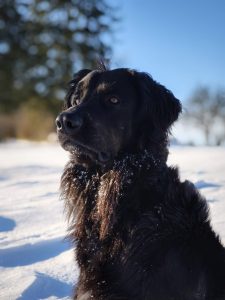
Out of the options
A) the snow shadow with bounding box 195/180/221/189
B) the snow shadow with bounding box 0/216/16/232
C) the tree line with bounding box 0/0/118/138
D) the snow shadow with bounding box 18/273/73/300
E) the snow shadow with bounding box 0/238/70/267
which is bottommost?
the snow shadow with bounding box 18/273/73/300

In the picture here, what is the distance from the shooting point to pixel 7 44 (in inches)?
1053

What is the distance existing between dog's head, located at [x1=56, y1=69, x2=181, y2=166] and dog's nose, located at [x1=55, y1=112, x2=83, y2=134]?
0.13 ft

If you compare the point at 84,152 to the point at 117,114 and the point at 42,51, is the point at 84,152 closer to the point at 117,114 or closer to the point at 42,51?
the point at 117,114

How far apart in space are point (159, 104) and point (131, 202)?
0.92 metres

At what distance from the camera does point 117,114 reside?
11.1ft

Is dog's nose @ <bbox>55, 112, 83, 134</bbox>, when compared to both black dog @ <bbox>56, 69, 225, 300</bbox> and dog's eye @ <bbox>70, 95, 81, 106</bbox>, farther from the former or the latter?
dog's eye @ <bbox>70, 95, 81, 106</bbox>


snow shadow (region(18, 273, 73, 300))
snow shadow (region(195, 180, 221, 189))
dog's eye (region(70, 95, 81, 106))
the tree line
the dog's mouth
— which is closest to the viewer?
the dog's mouth

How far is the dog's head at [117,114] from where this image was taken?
10.3ft

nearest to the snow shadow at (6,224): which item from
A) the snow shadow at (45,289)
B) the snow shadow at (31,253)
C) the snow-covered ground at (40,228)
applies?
the snow-covered ground at (40,228)

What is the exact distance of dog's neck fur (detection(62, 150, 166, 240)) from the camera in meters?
3.10

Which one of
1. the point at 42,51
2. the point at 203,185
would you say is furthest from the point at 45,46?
the point at 203,185

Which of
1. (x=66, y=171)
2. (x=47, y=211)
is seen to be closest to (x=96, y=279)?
(x=66, y=171)

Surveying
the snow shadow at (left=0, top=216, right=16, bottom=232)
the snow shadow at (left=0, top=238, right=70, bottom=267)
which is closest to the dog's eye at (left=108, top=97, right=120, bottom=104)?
the snow shadow at (left=0, top=238, right=70, bottom=267)

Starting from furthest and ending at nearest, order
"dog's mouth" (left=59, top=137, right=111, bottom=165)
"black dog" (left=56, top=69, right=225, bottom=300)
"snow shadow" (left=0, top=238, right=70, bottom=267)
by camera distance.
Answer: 1. "snow shadow" (left=0, top=238, right=70, bottom=267)
2. "dog's mouth" (left=59, top=137, right=111, bottom=165)
3. "black dog" (left=56, top=69, right=225, bottom=300)
